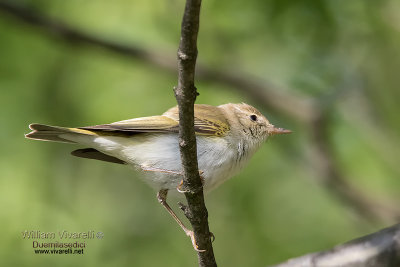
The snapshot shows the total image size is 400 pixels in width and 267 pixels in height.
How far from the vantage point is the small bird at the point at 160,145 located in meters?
4.70

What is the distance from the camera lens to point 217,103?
863 cm

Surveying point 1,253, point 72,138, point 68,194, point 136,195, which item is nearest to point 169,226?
point 136,195

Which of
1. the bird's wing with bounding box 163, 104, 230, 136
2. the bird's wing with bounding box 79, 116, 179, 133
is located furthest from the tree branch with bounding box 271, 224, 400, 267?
the bird's wing with bounding box 79, 116, 179, 133

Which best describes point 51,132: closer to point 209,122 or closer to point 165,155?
point 165,155

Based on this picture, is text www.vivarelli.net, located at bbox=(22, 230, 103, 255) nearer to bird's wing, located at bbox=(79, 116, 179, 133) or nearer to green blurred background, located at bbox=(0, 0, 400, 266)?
green blurred background, located at bbox=(0, 0, 400, 266)

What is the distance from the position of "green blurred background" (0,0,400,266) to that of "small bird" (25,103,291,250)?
106 inches

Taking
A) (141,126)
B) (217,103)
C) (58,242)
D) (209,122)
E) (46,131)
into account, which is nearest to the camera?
(46,131)

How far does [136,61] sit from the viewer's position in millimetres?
7582

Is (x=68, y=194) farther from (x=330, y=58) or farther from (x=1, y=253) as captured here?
(x=330, y=58)

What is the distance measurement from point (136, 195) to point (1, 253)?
284 centimetres

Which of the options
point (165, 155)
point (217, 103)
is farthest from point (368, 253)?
point (217, 103)

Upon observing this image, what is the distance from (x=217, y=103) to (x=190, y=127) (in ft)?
17.1

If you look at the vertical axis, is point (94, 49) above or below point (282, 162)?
above

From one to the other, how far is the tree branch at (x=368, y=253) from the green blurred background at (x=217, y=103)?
13.0ft
